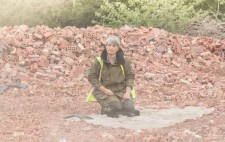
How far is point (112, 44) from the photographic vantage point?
6.51 metres

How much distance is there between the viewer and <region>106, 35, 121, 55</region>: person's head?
6.48m

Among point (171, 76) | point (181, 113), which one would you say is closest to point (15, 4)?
point (171, 76)

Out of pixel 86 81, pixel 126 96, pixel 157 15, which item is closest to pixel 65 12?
pixel 157 15

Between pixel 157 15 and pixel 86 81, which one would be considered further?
pixel 157 15

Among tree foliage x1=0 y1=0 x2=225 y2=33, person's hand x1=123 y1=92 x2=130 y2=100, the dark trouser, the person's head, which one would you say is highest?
the person's head

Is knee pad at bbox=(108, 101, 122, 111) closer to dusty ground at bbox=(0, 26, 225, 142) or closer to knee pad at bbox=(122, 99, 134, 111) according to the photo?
knee pad at bbox=(122, 99, 134, 111)

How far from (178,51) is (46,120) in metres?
5.23

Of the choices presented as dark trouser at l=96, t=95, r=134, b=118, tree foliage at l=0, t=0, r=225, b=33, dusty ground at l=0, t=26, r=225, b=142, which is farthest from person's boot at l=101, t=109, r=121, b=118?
tree foliage at l=0, t=0, r=225, b=33

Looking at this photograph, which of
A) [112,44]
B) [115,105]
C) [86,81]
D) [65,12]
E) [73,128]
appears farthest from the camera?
[65,12]

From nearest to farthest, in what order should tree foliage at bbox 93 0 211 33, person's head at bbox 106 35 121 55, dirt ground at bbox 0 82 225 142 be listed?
dirt ground at bbox 0 82 225 142 < person's head at bbox 106 35 121 55 < tree foliage at bbox 93 0 211 33

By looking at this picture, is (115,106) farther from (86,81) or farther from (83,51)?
(83,51)

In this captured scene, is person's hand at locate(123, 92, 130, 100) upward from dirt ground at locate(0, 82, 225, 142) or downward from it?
upward

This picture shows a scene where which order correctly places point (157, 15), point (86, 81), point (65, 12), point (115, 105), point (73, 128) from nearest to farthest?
1. point (73, 128)
2. point (115, 105)
3. point (86, 81)
4. point (157, 15)
5. point (65, 12)

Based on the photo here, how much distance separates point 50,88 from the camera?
8695 mm
